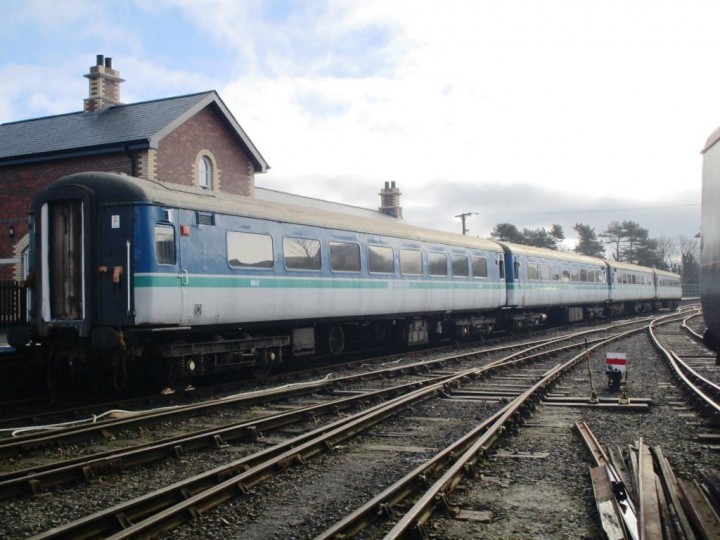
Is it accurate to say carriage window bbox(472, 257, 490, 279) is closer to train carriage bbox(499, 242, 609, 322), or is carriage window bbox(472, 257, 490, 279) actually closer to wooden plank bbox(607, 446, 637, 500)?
train carriage bbox(499, 242, 609, 322)

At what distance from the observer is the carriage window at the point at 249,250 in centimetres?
1180

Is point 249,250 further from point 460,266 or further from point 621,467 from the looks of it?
point 460,266

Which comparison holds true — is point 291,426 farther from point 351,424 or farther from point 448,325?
point 448,325

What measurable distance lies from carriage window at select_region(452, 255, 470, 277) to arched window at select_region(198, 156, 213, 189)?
9358mm

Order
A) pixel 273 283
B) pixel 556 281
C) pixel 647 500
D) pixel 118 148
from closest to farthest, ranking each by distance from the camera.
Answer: pixel 647 500, pixel 273 283, pixel 118 148, pixel 556 281

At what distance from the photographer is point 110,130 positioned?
2341 cm

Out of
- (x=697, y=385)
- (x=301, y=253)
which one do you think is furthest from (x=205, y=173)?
(x=697, y=385)

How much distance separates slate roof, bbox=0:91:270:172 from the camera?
72.8ft

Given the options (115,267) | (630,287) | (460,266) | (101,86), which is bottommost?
(630,287)

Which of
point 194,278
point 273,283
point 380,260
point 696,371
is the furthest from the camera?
point 380,260

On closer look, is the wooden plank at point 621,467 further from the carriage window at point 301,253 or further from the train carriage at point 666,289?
the train carriage at point 666,289

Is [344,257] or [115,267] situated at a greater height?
[344,257]

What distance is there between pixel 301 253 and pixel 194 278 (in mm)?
2914

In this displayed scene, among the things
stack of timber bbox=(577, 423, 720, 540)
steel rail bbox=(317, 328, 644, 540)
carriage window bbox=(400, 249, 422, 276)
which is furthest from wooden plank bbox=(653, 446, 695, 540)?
carriage window bbox=(400, 249, 422, 276)
